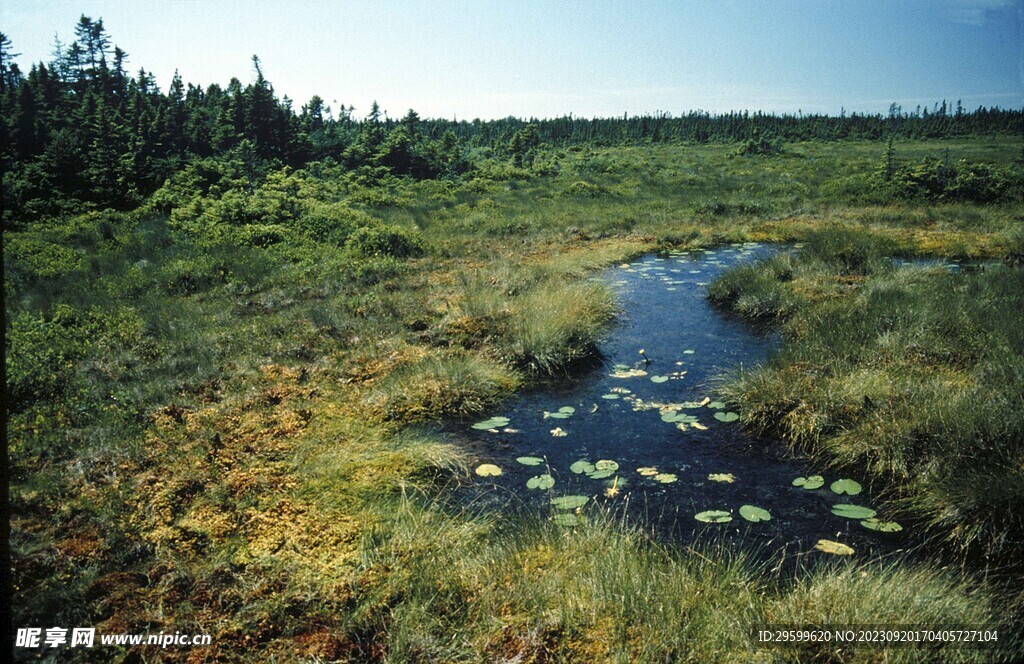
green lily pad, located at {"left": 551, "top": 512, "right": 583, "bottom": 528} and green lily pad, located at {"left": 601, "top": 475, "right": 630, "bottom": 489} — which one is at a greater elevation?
green lily pad, located at {"left": 551, "top": 512, "right": 583, "bottom": 528}

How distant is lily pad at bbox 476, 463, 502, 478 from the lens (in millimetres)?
4421

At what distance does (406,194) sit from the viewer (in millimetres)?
22969

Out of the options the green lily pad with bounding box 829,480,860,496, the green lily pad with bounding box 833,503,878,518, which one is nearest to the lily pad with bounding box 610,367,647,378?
the green lily pad with bounding box 829,480,860,496

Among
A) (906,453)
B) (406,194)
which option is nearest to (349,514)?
(906,453)

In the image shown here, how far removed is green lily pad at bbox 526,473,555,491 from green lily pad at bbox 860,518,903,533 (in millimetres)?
Result: 2165

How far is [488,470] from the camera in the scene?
176 inches

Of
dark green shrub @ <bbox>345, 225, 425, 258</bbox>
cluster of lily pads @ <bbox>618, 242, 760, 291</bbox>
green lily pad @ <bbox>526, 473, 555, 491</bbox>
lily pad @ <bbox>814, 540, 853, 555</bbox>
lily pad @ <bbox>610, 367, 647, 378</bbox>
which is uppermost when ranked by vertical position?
dark green shrub @ <bbox>345, 225, 425, 258</bbox>

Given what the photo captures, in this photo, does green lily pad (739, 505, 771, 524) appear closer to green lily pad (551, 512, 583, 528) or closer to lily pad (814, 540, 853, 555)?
lily pad (814, 540, 853, 555)

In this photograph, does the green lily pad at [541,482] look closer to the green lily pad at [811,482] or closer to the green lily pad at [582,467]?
the green lily pad at [582,467]

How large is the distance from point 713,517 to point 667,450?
Result: 982 millimetres

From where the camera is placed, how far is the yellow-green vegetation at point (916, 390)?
360 centimetres

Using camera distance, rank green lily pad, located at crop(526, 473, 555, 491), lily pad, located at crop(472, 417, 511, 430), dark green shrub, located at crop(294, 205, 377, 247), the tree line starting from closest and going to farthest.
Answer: green lily pad, located at crop(526, 473, 555, 491) → lily pad, located at crop(472, 417, 511, 430) → dark green shrub, located at crop(294, 205, 377, 247) → the tree line

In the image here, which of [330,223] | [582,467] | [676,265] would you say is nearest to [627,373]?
[582,467]

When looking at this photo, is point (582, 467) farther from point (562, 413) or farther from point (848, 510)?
point (848, 510)
